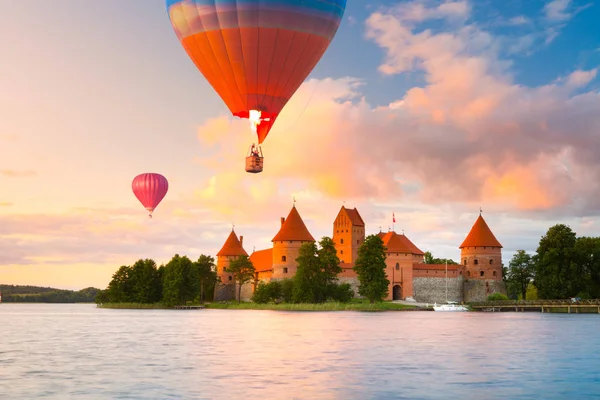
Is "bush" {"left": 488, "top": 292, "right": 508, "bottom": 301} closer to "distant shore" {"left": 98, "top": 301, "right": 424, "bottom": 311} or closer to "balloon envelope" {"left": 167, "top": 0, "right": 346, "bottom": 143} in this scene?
"distant shore" {"left": 98, "top": 301, "right": 424, "bottom": 311}

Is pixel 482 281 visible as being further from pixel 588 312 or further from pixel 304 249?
pixel 304 249

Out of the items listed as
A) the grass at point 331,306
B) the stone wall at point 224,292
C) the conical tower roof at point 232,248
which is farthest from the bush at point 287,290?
the conical tower roof at point 232,248

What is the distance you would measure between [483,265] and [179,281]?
120ft

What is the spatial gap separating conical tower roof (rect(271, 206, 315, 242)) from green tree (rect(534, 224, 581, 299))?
29.5 metres

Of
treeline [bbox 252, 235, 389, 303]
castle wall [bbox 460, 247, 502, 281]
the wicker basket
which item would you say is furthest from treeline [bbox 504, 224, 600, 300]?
the wicker basket

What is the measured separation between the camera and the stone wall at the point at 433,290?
308 feet

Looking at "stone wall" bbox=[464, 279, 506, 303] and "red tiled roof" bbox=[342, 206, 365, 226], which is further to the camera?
"red tiled roof" bbox=[342, 206, 365, 226]

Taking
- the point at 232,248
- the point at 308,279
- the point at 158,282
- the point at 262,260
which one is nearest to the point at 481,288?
the point at 262,260

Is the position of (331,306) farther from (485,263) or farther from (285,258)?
(485,263)

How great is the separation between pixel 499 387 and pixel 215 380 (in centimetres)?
780

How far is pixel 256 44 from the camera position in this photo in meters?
32.3

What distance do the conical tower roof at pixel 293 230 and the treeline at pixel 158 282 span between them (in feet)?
35.2

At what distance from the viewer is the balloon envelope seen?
3175cm

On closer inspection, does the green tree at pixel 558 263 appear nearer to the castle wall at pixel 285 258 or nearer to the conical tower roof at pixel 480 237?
the conical tower roof at pixel 480 237
